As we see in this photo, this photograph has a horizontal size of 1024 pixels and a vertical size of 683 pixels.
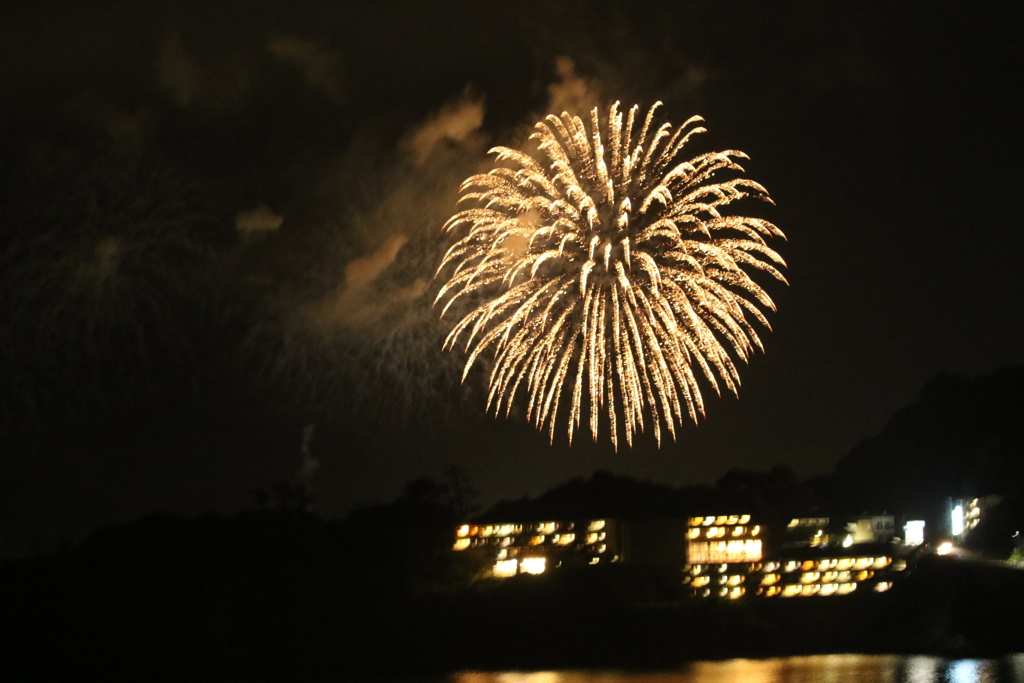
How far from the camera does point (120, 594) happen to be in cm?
5888

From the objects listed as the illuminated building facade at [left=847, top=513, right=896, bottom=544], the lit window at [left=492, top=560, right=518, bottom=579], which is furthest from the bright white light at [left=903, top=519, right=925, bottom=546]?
the lit window at [left=492, top=560, right=518, bottom=579]

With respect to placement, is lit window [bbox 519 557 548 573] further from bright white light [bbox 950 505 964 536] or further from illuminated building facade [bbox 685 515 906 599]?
bright white light [bbox 950 505 964 536]

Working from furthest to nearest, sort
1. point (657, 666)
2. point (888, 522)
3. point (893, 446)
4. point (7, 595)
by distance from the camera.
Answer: point (893, 446) < point (888, 522) < point (7, 595) < point (657, 666)

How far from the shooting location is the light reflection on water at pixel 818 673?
48344 mm

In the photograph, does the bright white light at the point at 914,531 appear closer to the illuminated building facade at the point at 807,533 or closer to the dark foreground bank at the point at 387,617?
the illuminated building facade at the point at 807,533

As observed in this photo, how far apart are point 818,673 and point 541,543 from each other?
73.4 feet

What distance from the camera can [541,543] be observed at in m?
69.4

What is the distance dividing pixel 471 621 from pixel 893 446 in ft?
151

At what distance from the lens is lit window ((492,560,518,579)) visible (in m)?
66.1

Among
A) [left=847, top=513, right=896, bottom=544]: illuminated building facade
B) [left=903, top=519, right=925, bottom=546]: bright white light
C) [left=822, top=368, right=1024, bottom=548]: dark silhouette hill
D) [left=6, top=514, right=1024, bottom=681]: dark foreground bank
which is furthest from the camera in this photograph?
[left=822, top=368, right=1024, bottom=548]: dark silhouette hill

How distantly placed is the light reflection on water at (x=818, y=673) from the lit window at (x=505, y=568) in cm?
1216

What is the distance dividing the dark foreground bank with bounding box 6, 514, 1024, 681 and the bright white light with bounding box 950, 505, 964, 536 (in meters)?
17.3

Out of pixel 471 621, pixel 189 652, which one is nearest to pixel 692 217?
pixel 471 621

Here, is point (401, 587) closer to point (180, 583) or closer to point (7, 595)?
point (180, 583)
